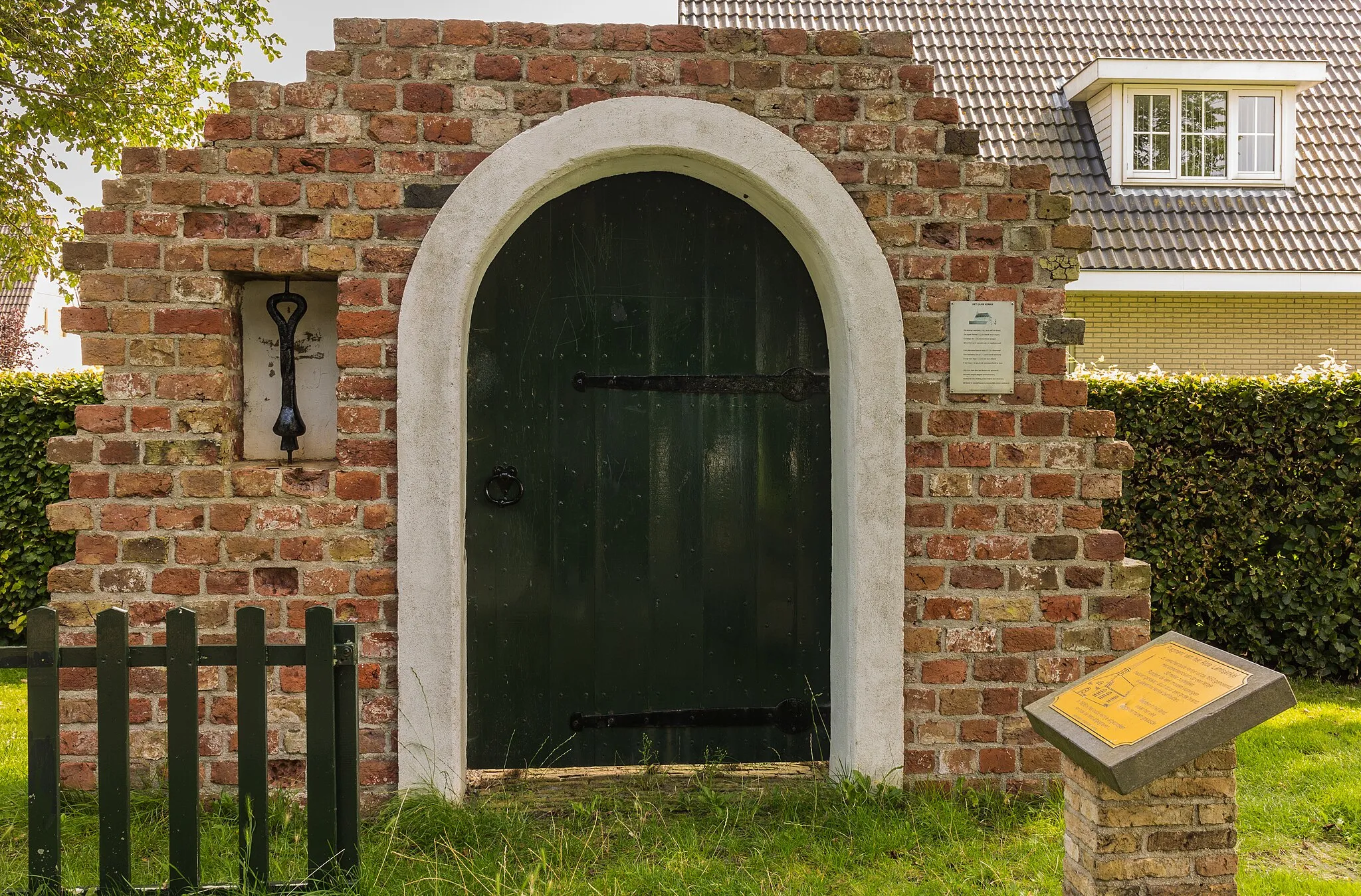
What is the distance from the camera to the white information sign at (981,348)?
319 centimetres

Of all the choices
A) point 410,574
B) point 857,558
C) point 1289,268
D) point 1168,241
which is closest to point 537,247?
point 410,574

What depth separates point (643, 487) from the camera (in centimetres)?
342

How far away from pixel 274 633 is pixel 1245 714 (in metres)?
2.78

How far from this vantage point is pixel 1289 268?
31.1ft

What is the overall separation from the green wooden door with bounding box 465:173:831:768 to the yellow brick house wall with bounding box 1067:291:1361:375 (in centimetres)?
775

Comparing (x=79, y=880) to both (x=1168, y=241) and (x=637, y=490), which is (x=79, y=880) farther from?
(x=1168, y=241)

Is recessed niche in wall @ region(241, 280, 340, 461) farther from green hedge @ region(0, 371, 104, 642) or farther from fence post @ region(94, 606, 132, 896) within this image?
green hedge @ region(0, 371, 104, 642)

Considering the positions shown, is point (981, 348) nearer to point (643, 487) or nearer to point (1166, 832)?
point (643, 487)

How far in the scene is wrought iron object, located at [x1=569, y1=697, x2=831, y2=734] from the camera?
341cm

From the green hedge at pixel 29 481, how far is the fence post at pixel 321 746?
3868 millimetres

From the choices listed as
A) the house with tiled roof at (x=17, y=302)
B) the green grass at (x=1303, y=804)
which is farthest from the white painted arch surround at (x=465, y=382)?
the house with tiled roof at (x=17, y=302)

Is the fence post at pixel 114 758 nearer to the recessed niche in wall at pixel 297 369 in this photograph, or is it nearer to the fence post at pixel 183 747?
the fence post at pixel 183 747

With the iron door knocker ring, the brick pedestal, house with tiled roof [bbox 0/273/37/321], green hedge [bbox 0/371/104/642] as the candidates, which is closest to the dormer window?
the iron door knocker ring

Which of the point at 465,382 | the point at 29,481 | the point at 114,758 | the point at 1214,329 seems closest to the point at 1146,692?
the point at 465,382
